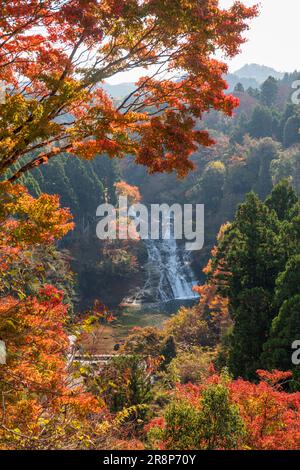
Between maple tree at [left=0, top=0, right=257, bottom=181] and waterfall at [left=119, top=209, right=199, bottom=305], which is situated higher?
maple tree at [left=0, top=0, right=257, bottom=181]

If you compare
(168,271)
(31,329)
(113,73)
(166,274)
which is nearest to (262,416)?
(31,329)

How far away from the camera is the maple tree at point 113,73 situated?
6.05m

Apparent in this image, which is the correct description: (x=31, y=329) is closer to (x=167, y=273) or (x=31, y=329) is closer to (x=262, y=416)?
(x=262, y=416)

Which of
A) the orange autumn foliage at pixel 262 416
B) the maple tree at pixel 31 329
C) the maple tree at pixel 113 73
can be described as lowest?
the orange autumn foliage at pixel 262 416

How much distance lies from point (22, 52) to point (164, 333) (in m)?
18.9

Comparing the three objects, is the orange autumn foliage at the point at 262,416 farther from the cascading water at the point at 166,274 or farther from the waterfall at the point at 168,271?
the waterfall at the point at 168,271

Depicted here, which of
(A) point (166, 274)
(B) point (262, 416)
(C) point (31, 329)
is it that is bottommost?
(B) point (262, 416)

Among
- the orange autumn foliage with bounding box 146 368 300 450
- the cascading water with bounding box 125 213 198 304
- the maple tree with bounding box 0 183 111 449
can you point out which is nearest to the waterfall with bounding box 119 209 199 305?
the cascading water with bounding box 125 213 198 304

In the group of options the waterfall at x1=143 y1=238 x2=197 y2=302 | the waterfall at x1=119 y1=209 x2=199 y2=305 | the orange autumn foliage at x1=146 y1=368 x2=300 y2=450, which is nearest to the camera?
the orange autumn foliage at x1=146 y1=368 x2=300 y2=450

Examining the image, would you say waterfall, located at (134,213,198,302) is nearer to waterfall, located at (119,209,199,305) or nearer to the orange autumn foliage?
waterfall, located at (119,209,199,305)

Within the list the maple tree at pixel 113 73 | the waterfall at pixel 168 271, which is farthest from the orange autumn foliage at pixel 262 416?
the waterfall at pixel 168 271

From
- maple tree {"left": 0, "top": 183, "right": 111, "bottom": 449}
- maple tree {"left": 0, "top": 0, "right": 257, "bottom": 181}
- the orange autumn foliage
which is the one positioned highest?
maple tree {"left": 0, "top": 0, "right": 257, "bottom": 181}

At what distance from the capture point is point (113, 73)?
22.7ft

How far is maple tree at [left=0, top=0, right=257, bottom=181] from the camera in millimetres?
6047
